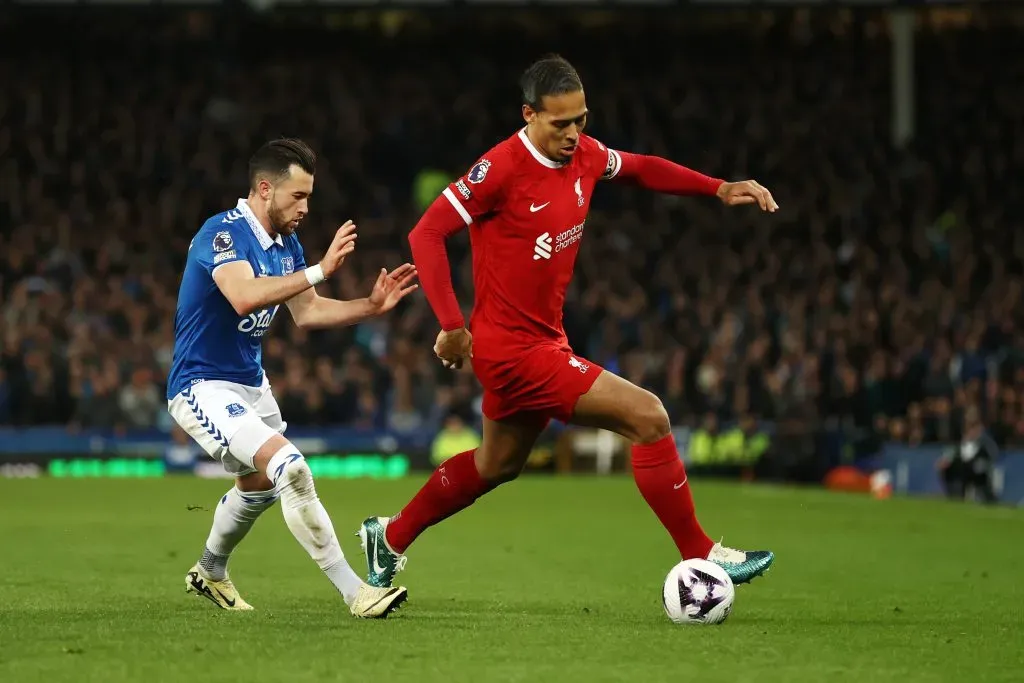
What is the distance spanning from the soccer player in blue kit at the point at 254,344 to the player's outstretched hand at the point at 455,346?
32 cm

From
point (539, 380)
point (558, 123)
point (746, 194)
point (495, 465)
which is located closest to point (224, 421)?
point (495, 465)

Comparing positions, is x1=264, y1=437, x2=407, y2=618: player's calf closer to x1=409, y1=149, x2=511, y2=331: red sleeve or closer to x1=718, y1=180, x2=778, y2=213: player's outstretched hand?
x1=409, y1=149, x2=511, y2=331: red sleeve

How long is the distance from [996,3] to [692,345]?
803cm

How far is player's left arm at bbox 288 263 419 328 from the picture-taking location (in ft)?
26.1

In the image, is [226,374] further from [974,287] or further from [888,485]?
[974,287]

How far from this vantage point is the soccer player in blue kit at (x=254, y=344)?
753 cm

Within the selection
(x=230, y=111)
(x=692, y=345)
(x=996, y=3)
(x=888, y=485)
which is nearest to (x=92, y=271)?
(x=230, y=111)

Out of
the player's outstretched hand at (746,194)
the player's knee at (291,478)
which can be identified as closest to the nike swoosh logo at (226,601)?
the player's knee at (291,478)

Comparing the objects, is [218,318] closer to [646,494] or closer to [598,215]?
[646,494]

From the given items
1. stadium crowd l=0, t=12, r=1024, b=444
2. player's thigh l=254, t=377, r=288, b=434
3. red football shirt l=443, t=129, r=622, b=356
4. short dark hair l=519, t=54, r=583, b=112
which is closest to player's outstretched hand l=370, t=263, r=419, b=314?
red football shirt l=443, t=129, r=622, b=356

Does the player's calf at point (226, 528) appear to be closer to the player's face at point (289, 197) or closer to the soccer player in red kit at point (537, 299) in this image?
the soccer player in red kit at point (537, 299)

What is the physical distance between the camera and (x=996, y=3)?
26.8 meters

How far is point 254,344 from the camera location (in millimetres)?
8195

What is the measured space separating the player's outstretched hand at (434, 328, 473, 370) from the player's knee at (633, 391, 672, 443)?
2.75ft
